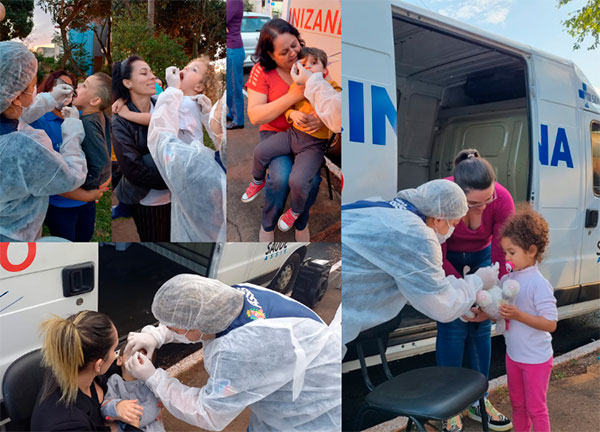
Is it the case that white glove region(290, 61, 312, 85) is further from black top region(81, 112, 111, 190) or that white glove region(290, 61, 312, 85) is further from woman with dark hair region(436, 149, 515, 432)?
black top region(81, 112, 111, 190)

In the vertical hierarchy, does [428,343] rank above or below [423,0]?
below

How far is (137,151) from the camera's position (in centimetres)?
205

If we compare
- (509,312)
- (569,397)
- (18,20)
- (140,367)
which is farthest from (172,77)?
(569,397)

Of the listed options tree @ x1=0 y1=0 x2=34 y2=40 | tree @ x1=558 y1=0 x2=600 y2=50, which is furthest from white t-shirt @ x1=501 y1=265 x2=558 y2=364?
tree @ x1=0 y1=0 x2=34 y2=40

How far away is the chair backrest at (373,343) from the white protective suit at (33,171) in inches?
57.5

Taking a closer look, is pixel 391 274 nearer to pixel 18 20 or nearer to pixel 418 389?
pixel 418 389

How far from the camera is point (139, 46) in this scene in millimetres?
2051

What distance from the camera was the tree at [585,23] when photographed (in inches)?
90.6

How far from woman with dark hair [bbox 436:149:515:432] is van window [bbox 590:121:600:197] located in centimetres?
64

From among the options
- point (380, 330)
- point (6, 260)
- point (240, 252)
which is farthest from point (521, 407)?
point (6, 260)

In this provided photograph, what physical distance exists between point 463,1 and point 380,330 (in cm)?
159

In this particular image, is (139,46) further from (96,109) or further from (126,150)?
(126,150)

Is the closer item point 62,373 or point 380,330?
point 62,373

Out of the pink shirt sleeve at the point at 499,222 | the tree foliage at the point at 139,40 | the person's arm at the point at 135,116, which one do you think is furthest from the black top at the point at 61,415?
the pink shirt sleeve at the point at 499,222
